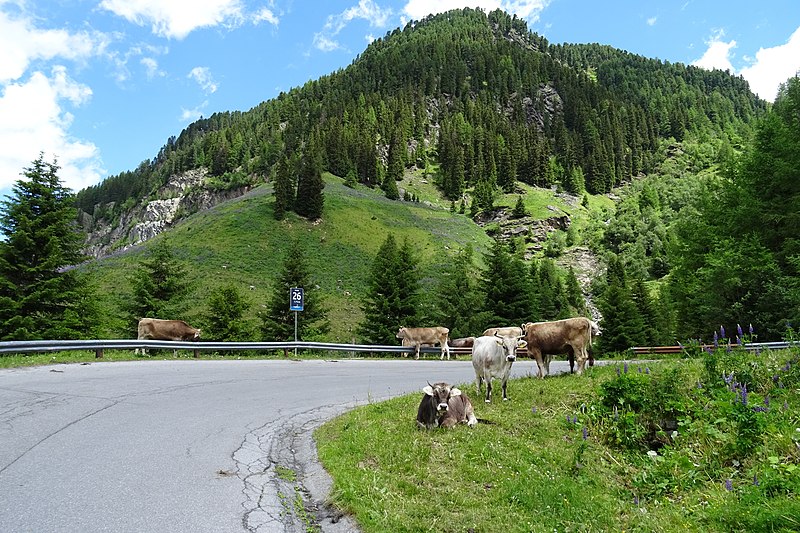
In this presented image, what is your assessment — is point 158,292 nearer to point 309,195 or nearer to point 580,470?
point 580,470

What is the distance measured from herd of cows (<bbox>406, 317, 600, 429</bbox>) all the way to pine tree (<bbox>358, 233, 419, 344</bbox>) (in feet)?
57.9

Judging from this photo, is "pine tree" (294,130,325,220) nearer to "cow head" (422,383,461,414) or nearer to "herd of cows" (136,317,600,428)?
"herd of cows" (136,317,600,428)

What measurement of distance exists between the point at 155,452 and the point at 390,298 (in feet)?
83.6

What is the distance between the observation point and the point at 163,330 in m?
24.7

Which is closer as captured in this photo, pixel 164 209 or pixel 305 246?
pixel 305 246

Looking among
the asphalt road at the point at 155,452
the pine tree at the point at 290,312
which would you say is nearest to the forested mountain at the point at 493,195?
the pine tree at the point at 290,312

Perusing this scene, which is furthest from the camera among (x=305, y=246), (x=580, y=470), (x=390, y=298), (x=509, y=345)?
(x=305, y=246)

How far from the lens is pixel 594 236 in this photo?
92750 mm

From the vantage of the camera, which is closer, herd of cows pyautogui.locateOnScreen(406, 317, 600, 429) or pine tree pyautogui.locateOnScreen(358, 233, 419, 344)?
herd of cows pyautogui.locateOnScreen(406, 317, 600, 429)

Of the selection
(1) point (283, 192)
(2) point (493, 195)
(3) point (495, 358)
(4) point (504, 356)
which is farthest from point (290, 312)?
(2) point (493, 195)

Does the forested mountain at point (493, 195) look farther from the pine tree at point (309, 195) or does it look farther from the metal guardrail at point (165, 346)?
the metal guardrail at point (165, 346)

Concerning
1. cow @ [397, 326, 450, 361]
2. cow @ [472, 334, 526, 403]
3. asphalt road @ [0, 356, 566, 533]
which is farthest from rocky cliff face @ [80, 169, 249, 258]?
cow @ [472, 334, 526, 403]

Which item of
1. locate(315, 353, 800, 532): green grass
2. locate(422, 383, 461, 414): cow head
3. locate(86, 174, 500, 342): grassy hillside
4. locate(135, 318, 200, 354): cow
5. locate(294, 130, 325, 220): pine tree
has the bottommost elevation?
locate(315, 353, 800, 532): green grass

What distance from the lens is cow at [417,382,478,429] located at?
817cm
